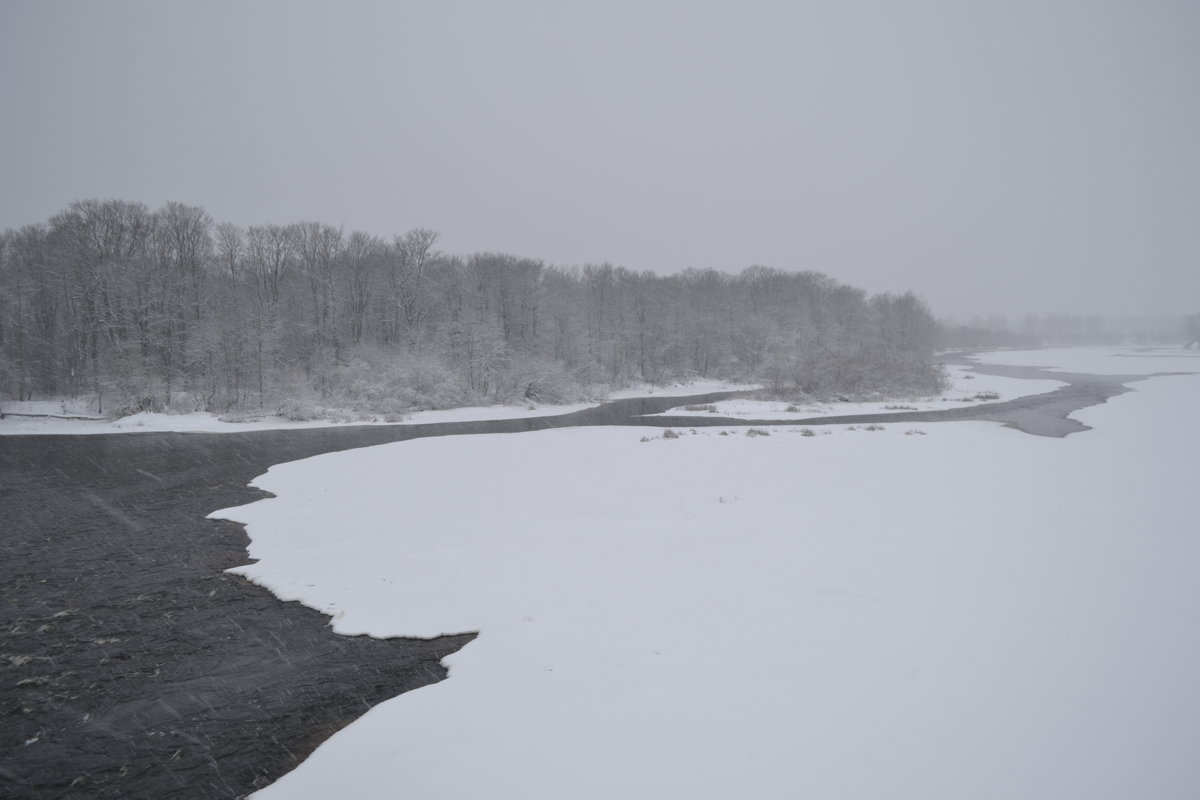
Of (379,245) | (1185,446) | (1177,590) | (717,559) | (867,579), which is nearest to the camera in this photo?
(1177,590)

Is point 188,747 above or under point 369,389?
under

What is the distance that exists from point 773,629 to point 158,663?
6763 millimetres

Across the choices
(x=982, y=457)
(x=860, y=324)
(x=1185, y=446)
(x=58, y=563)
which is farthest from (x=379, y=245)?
(x=860, y=324)

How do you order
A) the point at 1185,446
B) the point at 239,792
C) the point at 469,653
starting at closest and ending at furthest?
the point at 239,792 → the point at 469,653 → the point at 1185,446

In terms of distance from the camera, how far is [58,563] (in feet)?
29.9

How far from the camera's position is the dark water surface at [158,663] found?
4422 millimetres

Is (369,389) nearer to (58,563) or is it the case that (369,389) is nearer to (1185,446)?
(58,563)

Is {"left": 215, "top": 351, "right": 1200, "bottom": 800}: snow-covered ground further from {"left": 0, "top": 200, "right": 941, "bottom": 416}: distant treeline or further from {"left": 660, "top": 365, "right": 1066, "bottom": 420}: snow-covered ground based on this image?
{"left": 0, "top": 200, "right": 941, "bottom": 416}: distant treeline

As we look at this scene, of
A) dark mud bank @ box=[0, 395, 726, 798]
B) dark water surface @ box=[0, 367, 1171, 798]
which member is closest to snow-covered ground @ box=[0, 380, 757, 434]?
dark water surface @ box=[0, 367, 1171, 798]

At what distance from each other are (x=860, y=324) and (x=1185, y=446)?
69063 mm

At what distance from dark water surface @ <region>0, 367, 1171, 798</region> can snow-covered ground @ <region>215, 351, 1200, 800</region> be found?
0.53m

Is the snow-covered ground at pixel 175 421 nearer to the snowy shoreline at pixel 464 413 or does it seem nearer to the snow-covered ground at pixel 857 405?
the snowy shoreline at pixel 464 413

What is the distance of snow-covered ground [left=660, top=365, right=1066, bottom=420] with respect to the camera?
3575 centimetres

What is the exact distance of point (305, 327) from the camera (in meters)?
45.4
